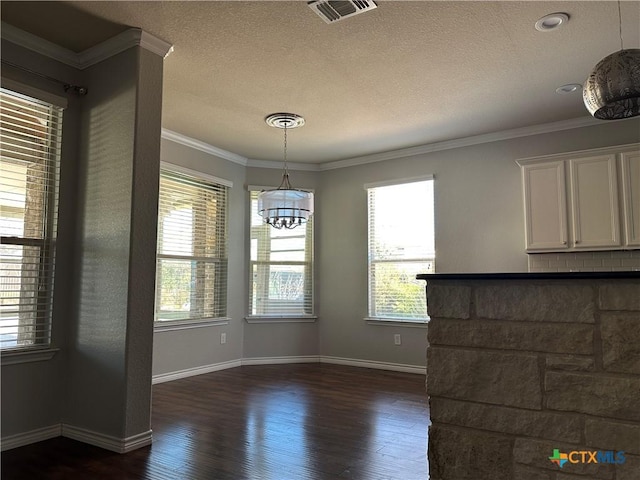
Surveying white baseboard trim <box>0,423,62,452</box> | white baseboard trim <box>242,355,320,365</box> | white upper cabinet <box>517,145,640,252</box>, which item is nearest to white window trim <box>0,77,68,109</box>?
white baseboard trim <box>0,423,62,452</box>

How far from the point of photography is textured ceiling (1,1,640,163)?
110 inches

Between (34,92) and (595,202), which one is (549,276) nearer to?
(595,202)

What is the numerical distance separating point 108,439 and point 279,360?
3.25 m

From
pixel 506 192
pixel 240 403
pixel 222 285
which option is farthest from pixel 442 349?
pixel 222 285

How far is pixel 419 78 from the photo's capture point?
12.1 feet

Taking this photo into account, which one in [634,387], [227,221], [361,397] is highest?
[227,221]

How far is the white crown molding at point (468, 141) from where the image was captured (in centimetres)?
461

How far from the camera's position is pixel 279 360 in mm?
6023

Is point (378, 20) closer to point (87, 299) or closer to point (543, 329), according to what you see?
point (543, 329)

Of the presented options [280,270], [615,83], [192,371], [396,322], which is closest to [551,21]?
[615,83]

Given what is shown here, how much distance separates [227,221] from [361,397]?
109 inches

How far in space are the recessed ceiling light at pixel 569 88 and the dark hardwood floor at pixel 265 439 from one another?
9.73 feet

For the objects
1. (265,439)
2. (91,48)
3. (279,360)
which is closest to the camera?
(265,439)

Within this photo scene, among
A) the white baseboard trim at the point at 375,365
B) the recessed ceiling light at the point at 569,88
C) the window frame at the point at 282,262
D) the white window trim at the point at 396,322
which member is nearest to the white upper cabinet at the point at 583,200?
the recessed ceiling light at the point at 569,88
